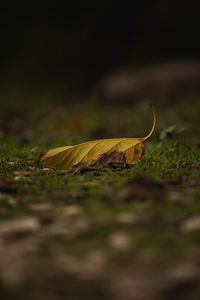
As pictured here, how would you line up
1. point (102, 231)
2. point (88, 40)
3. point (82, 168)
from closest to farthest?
point (102, 231) < point (82, 168) < point (88, 40)

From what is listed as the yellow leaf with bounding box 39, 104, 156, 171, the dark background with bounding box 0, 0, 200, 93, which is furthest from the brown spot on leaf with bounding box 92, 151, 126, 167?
the dark background with bounding box 0, 0, 200, 93

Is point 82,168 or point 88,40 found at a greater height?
→ point 88,40

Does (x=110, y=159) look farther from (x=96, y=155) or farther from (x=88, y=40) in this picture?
(x=88, y=40)

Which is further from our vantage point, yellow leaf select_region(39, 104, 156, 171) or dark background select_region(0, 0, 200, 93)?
dark background select_region(0, 0, 200, 93)

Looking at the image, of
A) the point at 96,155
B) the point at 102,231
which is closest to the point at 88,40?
the point at 96,155

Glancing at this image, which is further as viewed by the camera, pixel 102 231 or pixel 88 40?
pixel 88 40

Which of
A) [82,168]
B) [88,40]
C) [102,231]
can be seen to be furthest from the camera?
[88,40]

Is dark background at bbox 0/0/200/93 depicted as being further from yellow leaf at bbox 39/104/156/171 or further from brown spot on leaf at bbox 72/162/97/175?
brown spot on leaf at bbox 72/162/97/175
